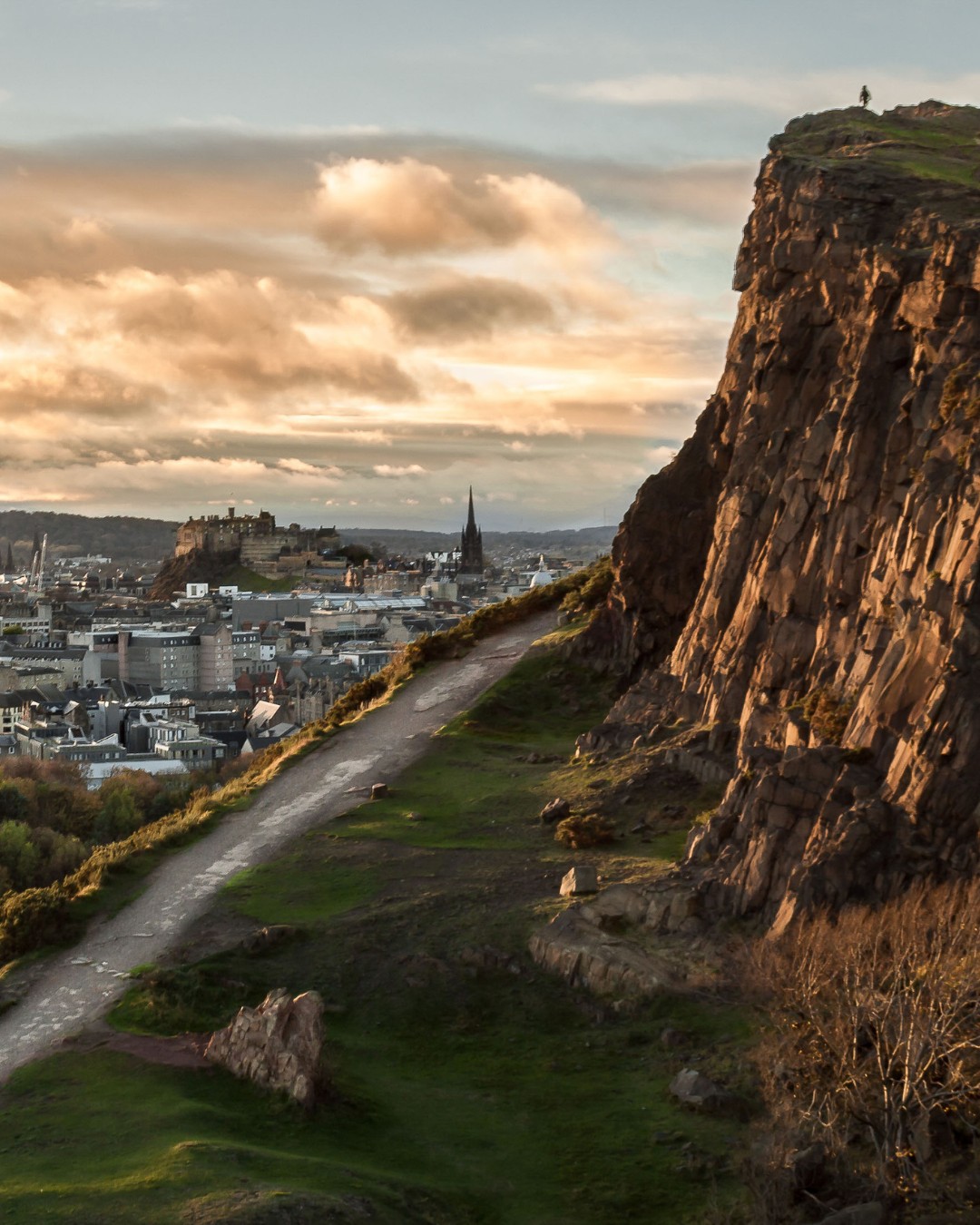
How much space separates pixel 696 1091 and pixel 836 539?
1647cm

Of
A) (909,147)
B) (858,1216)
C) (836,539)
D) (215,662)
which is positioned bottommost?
(215,662)

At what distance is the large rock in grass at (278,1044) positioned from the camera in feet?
92.5

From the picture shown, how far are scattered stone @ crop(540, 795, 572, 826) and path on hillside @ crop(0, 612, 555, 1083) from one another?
20.4 ft

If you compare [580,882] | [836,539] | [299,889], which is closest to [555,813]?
[580,882]

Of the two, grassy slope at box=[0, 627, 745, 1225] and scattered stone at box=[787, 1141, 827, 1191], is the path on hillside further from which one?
scattered stone at box=[787, 1141, 827, 1191]

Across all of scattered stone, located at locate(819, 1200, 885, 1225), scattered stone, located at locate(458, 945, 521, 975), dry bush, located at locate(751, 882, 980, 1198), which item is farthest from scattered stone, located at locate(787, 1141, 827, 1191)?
scattered stone, located at locate(458, 945, 521, 975)

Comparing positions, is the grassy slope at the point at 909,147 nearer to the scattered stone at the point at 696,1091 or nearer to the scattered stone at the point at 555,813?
the scattered stone at the point at 555,813

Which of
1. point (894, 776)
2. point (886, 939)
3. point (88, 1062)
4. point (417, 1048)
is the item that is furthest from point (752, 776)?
point (88, 1062)

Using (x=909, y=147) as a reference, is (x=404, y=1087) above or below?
below

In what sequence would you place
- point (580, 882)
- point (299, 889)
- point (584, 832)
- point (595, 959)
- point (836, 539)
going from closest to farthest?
point (595, 959)
point (580, 882)
point (299, 889)
point (836, 539)
point (584, 832)

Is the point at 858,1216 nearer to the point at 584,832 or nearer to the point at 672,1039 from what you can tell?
the point at 672,1039

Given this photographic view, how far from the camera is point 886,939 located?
29812 mm

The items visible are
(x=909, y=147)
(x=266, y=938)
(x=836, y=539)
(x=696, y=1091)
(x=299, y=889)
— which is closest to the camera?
(x=696, y=1091)

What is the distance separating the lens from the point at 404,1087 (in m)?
29.9
